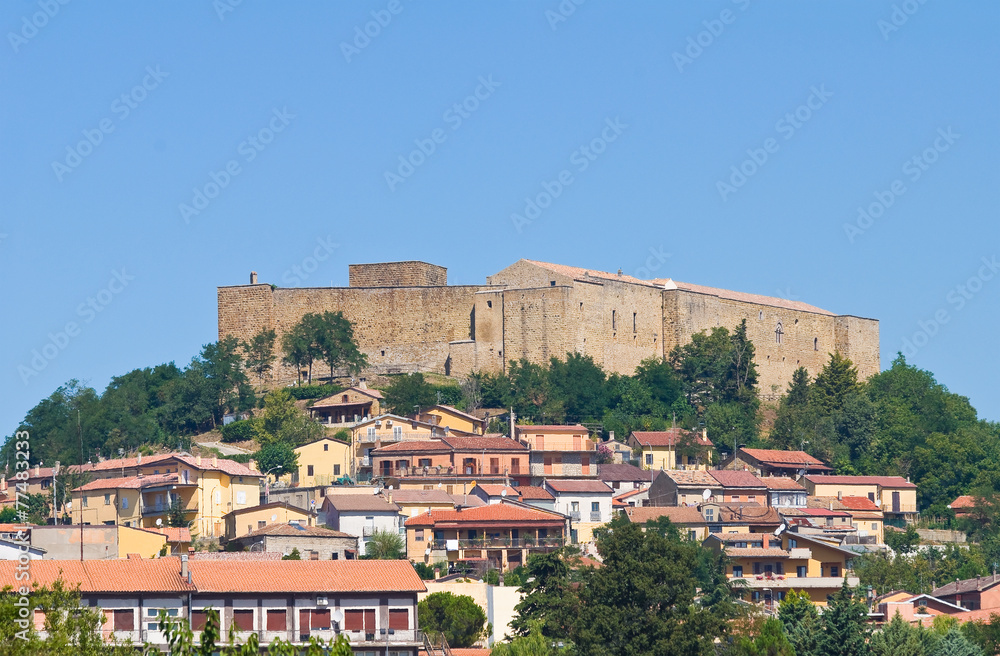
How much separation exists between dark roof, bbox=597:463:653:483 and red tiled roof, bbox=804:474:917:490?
Answer: 6.55 m

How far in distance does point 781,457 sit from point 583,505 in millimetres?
15511

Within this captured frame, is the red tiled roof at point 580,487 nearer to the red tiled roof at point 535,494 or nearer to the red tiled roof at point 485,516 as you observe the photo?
the red tiled roof at point 535,494

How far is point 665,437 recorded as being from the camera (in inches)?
2899

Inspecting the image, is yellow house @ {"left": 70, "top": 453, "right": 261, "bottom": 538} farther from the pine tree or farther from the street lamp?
the pine tree

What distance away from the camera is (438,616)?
41031 mm

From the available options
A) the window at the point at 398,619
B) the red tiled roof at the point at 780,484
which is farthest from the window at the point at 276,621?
the red tiled roof at the point at 780,484

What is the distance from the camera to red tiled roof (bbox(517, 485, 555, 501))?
59406 mm

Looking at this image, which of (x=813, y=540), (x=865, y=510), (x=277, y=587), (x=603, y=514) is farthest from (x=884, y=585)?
(x=277, y=587)

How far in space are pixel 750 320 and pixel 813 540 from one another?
37.5 meters

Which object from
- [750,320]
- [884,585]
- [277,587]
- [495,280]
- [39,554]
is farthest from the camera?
[750,320]

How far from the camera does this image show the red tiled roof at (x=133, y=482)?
5816cm

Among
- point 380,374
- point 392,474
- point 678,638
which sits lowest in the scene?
point 678,638

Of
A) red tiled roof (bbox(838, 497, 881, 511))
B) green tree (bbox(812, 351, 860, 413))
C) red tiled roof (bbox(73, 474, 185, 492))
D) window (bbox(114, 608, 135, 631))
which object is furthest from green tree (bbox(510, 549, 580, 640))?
green tree (bbox(812, 351, 860, 413))

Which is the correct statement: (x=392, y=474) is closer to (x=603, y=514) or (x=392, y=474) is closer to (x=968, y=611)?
(x=603, y=514)
